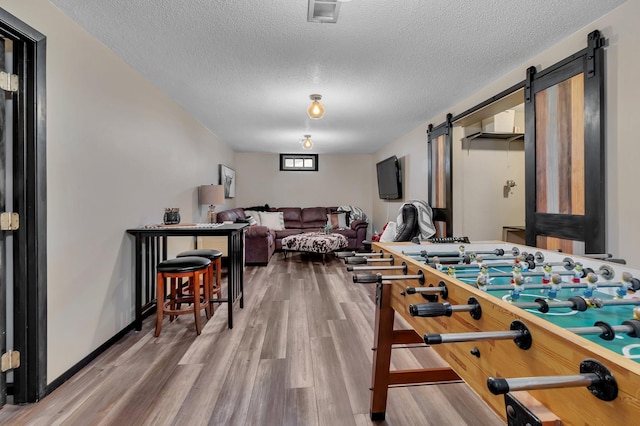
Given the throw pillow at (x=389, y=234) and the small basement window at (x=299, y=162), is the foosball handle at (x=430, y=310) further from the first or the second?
the small basement window at (x=299, y=162)

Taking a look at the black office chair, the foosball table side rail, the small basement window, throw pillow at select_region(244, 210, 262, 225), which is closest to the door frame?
the foosball table side rail

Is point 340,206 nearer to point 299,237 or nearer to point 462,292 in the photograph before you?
point 299,237

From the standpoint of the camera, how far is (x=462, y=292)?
95 cm

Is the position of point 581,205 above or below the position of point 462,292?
above

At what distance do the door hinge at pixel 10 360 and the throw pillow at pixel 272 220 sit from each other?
5058 mm

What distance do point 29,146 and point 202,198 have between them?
277cm

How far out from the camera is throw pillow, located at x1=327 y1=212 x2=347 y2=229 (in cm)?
700

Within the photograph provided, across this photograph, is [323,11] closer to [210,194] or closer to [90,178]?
[90,178]

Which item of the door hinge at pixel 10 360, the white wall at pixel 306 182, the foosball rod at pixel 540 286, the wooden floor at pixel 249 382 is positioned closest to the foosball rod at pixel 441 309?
the foosball rod at pixel 540 286

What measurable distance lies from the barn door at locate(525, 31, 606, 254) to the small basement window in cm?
531

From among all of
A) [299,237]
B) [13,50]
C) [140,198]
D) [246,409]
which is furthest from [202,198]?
[246,409]

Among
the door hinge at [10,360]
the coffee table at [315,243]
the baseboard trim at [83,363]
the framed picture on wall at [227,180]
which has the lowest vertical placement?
the baseboard trim at [83,363]

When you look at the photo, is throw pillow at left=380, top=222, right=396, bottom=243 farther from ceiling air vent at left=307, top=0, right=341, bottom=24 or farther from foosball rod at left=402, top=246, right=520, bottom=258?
ceiling air vent at left=307, top=0, right=341, bottom=24

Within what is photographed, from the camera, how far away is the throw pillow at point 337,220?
7004mm
